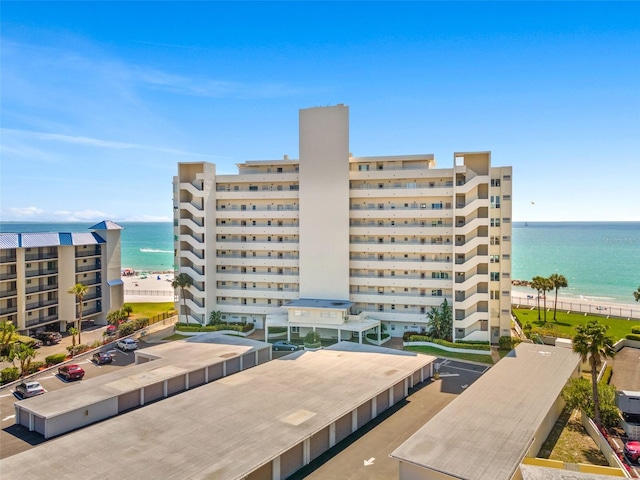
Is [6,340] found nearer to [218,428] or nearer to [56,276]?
[56,276]

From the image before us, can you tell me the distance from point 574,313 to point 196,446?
63.6 m

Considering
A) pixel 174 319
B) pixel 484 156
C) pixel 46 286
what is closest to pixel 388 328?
pixel 484 156

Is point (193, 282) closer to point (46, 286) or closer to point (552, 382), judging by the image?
point (46, 286)

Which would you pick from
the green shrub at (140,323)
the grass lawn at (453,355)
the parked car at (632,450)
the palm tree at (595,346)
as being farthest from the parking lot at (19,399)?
the parked car at (632,450)

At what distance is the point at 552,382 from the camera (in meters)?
32.6

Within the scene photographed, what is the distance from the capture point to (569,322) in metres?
61.5

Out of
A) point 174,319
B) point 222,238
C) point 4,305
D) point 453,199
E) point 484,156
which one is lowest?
point 174,319

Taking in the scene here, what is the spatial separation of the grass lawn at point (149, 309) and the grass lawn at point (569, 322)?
52.6 m

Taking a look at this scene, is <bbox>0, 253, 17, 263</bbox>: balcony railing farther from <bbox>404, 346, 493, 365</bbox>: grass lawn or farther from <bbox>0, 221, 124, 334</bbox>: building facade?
<bbox>404, 346, 493, 365</bbox>: grass lawn

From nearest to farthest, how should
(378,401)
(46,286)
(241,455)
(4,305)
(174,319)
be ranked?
(241,455), (378,401), (4,305), (46,286), (174,319)

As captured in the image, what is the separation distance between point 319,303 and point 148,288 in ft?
207

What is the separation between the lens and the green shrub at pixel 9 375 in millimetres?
38375

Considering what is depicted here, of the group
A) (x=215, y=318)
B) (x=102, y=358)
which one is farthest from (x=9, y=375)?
(x=215, y=318)

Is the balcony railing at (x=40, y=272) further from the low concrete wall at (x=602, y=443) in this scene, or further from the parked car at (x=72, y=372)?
the low concrete wall at (x=602, y=443)
